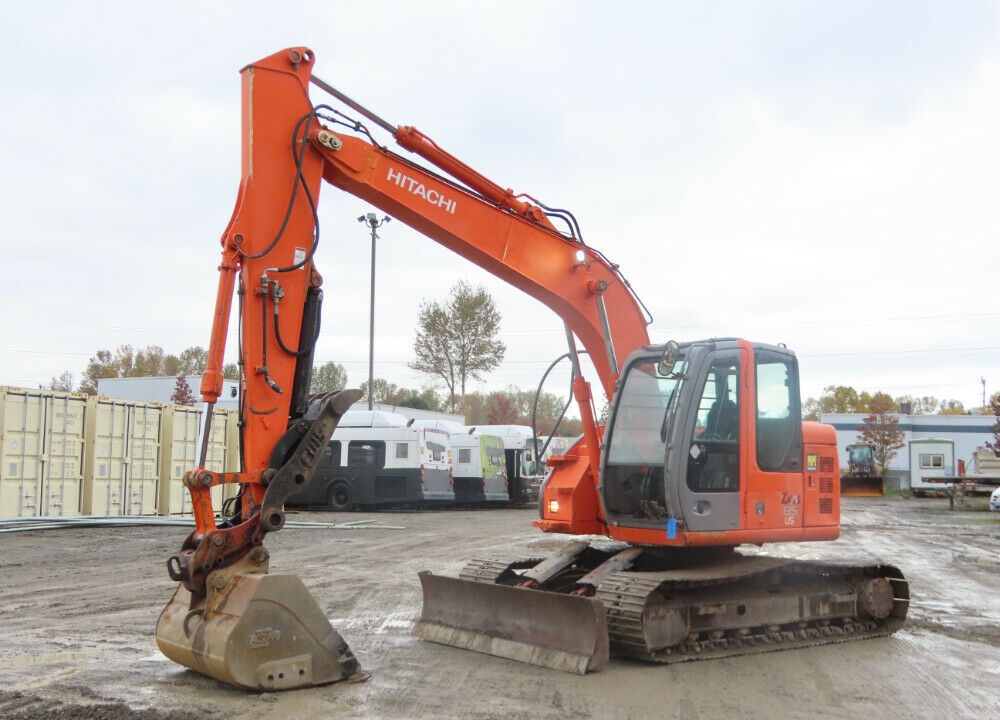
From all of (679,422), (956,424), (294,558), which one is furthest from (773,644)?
(956,424)

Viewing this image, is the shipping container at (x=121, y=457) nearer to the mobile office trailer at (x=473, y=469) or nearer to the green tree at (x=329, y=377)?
the mobile office trailer at (x=473, y=469)

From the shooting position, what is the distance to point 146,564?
13.0 m

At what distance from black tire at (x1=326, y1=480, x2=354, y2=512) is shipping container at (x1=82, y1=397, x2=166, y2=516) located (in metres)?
6.71

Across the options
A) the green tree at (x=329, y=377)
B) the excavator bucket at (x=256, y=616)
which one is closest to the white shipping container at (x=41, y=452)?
the excavator bucket at (x=256, y=616)

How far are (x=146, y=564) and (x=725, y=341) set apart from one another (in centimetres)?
899

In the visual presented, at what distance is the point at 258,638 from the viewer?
5.73 metres

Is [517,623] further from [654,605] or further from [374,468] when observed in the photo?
[374,468]

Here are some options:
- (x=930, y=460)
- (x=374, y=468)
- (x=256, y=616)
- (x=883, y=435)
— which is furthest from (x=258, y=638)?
(x=883, y=435)

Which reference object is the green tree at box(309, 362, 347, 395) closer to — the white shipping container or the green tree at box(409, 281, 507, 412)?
the green tree at box(409, 281, 507, 412)

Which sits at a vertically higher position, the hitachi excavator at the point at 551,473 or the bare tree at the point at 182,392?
the bare tree at the point at 182,392

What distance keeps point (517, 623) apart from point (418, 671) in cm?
92

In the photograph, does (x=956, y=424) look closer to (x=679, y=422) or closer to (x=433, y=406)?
(x=433, y=406)

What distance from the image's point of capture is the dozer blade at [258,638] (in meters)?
5.67

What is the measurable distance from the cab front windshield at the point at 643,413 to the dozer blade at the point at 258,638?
108 inches
